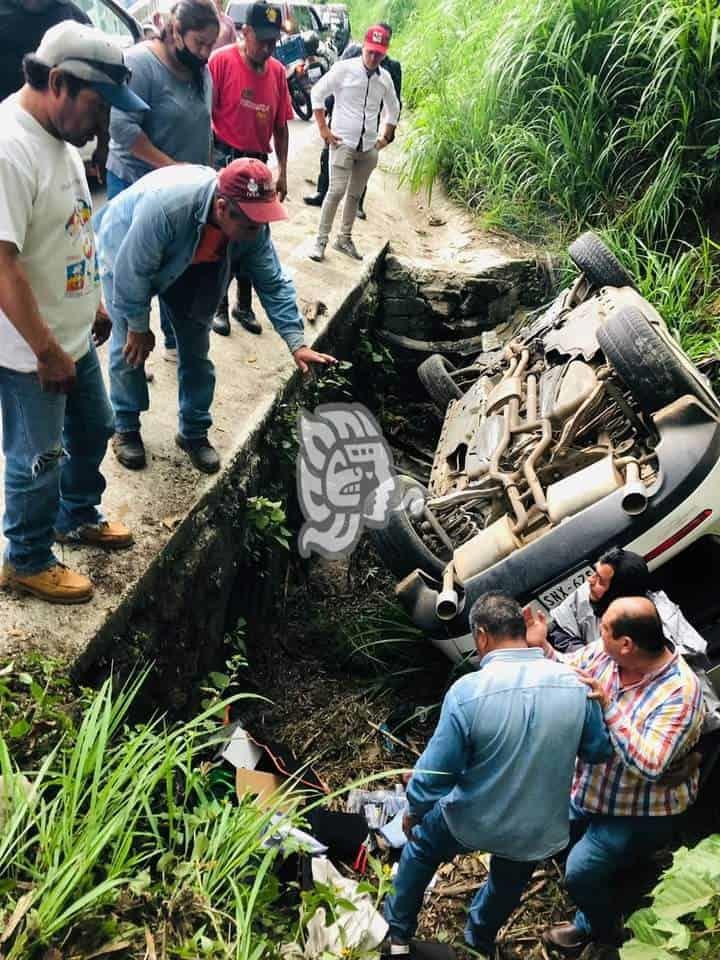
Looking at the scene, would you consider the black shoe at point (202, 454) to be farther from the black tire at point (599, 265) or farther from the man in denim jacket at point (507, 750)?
the black tire at point (599, 265)

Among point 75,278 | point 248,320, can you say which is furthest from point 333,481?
point 75,278

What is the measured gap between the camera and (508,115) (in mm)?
6992

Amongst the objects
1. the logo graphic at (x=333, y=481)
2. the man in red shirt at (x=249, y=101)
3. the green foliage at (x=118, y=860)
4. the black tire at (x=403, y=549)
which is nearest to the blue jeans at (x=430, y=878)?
the green foliage at (x=118, y=860)

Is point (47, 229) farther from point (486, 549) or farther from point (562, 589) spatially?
point (562, 589)

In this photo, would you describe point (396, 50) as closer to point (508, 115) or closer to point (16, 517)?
point (508, 115)

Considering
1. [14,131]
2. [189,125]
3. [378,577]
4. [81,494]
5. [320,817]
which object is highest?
[14,131]

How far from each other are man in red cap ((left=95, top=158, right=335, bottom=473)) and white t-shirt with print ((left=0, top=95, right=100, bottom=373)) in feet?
1.69

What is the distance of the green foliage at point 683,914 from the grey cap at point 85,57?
255 centimetres

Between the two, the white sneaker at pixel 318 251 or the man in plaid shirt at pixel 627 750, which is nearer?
the man in plaid shirt at pixel 627 750

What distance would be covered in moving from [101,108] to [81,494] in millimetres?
1394

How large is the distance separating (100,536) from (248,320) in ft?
7.93

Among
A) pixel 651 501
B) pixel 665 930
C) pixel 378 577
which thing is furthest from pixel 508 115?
pixel 665 930

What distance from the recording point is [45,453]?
2596 millimetres

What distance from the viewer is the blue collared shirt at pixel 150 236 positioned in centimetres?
310
